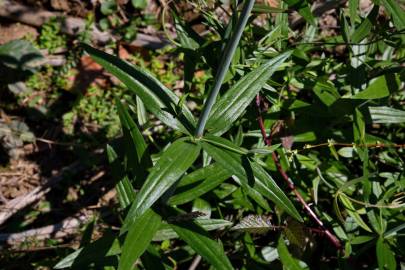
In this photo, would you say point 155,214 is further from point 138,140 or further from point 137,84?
point 137,84

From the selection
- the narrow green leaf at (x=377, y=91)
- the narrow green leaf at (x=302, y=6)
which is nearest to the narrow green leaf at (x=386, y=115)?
the narrow green leaf at (x=377, y=91)

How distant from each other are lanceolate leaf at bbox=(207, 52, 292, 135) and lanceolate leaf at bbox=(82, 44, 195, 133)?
10 centimetres

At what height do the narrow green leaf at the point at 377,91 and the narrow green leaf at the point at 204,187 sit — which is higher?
the narrow green leaf at the point at 377,91

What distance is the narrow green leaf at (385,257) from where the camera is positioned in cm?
230

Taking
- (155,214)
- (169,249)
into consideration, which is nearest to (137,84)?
(155,214)

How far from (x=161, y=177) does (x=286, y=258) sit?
102 centimetres

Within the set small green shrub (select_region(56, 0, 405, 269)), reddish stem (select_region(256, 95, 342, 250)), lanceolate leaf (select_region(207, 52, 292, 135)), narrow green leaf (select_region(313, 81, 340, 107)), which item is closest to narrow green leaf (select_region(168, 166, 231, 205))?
small green shrub (select_region(56, 0, 405, 269))

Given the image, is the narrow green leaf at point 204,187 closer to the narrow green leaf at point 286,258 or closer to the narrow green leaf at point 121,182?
the narrow green leaf at point 121,182

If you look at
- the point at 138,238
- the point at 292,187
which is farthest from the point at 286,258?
the point at 138,238

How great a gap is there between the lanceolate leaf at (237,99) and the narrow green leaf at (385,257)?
1.08 meters

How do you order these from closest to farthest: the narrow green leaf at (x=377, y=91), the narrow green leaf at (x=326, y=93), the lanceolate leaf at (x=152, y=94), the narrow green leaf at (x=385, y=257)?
the lanceolate leaf at (x=152, y=94) < the narrow green leaf at (x=385, y=257) < the narrow green leaf at (x=377, y=91) < the narrow green leaf at (x=326, y=93)

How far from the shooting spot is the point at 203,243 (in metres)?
1.96

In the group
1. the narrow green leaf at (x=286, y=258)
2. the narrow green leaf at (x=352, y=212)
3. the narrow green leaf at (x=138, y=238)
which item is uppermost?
the narrow green leaf at (x=138, y=238)

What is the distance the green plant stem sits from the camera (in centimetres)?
141
